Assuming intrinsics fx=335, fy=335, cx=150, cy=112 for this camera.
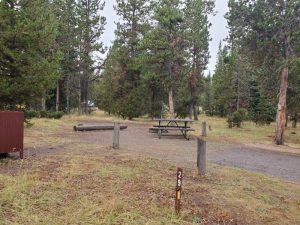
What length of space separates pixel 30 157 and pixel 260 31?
1613 centimetres

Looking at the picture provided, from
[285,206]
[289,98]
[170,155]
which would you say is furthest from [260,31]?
[285,206]

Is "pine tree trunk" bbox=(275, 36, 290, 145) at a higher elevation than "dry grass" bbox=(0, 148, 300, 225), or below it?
higher

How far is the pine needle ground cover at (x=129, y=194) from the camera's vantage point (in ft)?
18.3

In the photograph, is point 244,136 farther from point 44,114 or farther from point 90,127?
point 44,114

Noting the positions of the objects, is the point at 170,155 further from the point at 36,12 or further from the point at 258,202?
the point at 36,12

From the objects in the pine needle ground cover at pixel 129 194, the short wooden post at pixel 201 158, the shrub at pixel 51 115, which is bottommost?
the pine needle ground cover at pixel 129 194

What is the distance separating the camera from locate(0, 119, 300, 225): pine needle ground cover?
5574 millimetres

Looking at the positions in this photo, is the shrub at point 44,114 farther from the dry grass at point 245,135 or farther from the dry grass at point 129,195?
the dry grass at point 129,195

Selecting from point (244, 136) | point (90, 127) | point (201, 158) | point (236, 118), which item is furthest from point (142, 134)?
point (236, 118)

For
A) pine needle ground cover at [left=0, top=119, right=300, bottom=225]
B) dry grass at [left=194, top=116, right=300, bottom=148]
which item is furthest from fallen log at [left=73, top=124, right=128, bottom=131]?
pine needle ground cover at [left=0, top=119, right=300, bottom=225]

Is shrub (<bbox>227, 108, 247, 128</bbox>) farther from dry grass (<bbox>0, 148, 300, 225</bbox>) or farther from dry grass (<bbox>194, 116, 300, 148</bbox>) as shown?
dry grass (<bbox>0, 148, 300, 225</bbox>)

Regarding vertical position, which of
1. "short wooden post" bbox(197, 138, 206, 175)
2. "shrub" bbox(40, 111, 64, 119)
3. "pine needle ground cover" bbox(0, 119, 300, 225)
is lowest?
"pine needle ground cover" bbox(0, 119, 300, 225)

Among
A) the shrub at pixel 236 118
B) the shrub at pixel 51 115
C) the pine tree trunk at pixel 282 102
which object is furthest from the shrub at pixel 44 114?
the pine tree trunk at pixel 282 102

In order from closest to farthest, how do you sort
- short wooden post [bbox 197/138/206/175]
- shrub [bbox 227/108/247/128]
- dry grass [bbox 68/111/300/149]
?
short wooden post [bbox 197/138/206/175] → dry grass [bbox 68/111/300/149] → shrub [bbox 227/108/247/128]
